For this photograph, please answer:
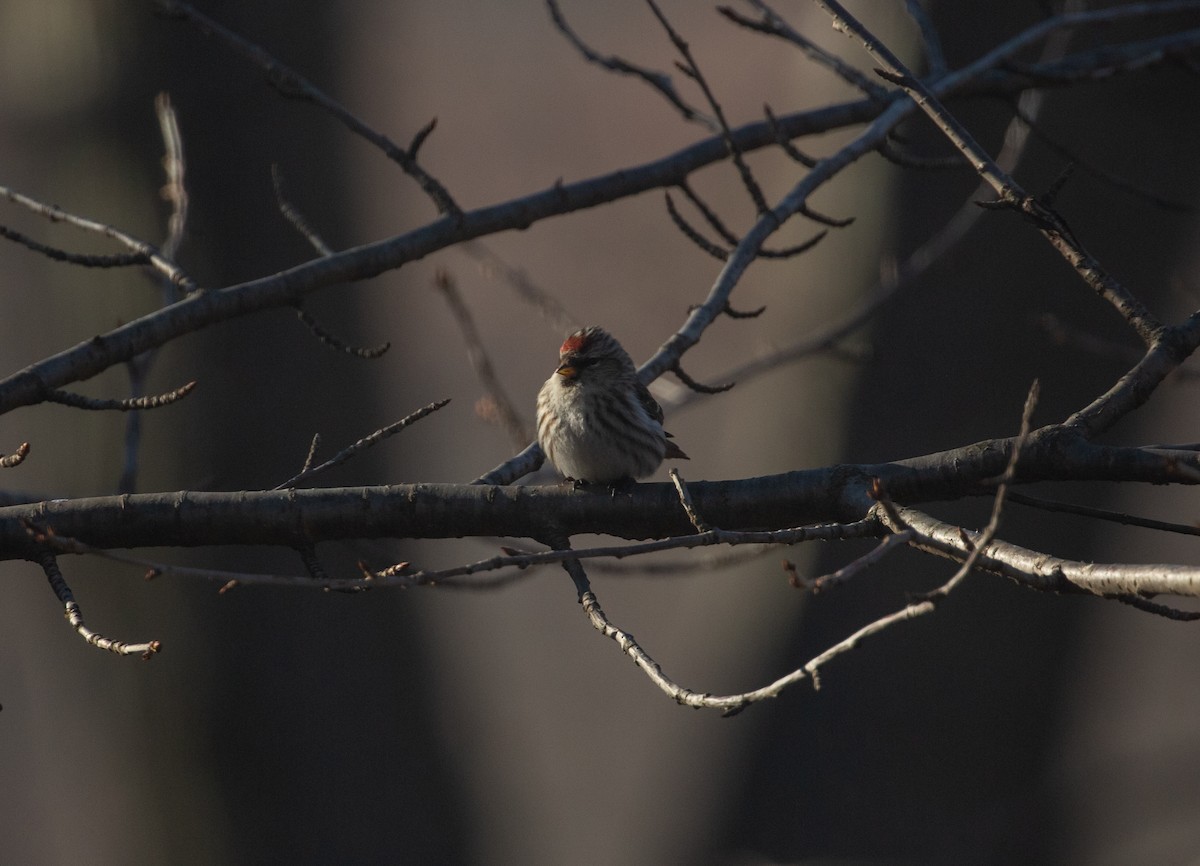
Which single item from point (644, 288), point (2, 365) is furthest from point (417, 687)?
point (644, 288)

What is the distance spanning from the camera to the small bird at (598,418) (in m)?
3.52

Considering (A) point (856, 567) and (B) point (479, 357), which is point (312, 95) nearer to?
(B) point (479, 357)

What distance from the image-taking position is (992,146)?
5.72m

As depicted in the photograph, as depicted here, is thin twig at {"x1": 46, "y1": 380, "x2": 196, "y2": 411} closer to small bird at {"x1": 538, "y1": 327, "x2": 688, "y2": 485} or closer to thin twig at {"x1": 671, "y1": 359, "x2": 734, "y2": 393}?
small bird at {"x1": 538, "y1": 327, "x2": 688, "y2": 485}

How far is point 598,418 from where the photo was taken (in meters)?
3.64

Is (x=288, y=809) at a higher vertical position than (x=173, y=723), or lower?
lower

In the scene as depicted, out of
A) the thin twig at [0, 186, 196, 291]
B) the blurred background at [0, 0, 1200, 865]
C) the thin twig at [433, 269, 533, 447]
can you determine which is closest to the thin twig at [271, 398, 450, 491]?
the thin twig at [0, 186, 196, 291]

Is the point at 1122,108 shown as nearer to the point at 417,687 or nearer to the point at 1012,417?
the point at 1012,417

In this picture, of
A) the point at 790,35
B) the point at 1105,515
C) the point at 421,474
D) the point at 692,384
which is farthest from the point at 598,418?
the point at 421,474

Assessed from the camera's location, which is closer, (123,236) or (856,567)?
(856,567)

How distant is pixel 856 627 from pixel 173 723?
133 inches

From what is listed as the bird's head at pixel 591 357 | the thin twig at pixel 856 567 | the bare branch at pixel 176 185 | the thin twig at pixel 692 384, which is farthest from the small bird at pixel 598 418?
the thin twig at pixel 856 567

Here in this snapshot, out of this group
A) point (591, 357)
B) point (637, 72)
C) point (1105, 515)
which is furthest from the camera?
point (591, 357)

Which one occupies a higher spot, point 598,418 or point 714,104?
point 714,104
